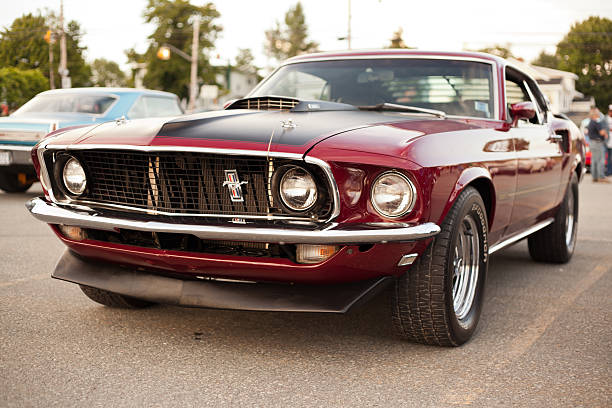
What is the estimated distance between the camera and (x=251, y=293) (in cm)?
325

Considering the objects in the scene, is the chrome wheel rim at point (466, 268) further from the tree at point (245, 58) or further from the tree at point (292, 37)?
the tree at point (245, 58)

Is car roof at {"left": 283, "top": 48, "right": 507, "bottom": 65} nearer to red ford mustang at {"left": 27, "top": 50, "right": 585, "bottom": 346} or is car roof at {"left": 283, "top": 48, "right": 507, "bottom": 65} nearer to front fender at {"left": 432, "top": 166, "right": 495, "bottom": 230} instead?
red ford mustang at {"left": 27, "top": 50, "right": 585, "bottom": 346}

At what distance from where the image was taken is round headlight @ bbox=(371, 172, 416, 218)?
310 centimetres

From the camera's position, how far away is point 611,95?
68.9 meters

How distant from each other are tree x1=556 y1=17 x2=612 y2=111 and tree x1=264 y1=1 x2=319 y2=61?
99.7 ft

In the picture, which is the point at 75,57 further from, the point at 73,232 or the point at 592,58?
the point at 73,232

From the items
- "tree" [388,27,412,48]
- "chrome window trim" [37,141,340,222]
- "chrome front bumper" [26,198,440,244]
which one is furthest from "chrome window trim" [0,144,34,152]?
"tree" [388,27,412,48]

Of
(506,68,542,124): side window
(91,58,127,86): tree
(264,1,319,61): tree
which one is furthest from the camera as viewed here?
(91,58,127,86): tree

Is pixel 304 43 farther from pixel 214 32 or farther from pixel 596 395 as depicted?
pixel 596 395

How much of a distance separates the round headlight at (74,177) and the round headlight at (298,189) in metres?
1.07

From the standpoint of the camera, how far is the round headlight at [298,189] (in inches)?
122

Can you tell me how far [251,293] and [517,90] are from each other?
132 inches

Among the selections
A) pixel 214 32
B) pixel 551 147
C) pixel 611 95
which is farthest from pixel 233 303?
pixel 611 95

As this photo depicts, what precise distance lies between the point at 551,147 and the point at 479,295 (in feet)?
5.98
